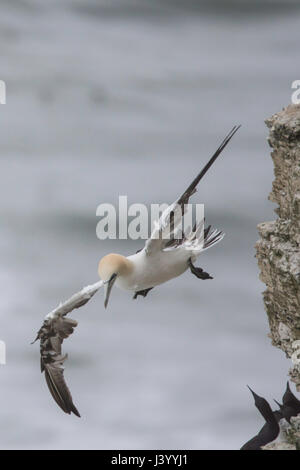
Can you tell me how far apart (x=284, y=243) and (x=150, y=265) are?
5.20 feet

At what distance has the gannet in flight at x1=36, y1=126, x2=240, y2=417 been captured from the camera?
955 centimetres

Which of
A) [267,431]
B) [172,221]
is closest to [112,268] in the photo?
[172,221]

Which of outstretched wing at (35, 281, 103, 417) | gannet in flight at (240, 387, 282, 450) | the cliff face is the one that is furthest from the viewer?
outstretched wing at (35, 281, 103, 417)

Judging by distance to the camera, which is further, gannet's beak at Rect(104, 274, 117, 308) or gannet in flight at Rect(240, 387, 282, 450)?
gannet's beak at Rect(104, 274, 117, 308)

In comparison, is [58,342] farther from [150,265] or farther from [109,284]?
[150,265]

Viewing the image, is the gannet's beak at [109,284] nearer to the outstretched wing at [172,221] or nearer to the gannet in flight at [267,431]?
the outstretched wing at [172,221]

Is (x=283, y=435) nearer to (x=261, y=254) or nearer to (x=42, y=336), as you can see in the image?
(x=261, y=254)

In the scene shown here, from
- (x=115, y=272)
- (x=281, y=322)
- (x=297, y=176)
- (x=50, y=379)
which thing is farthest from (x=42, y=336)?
(x=297, y=176)

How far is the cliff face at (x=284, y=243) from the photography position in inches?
347

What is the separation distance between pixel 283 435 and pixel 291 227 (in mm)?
2018

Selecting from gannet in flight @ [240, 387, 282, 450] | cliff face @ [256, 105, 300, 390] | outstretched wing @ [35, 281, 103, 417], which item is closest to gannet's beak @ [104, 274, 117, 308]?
outstretched wing @ [35, 281, 103, 417]

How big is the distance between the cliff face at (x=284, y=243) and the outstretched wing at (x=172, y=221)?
25.5 inches

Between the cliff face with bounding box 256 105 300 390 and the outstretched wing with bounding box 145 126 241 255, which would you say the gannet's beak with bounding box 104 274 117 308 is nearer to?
the outstretched wing with bounding box 145 126 241 255

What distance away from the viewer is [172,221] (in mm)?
9484
